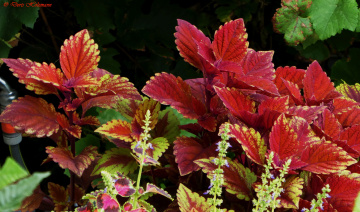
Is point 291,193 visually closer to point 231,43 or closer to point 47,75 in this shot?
point 231,43

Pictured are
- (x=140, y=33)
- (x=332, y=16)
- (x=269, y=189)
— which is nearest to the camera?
(x=269, y=189)

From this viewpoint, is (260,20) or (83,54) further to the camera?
(260,20)

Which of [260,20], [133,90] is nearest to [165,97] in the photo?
[133,90]

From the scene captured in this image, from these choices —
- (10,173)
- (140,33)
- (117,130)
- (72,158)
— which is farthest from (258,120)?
(140,33)

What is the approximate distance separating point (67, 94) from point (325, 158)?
51cm

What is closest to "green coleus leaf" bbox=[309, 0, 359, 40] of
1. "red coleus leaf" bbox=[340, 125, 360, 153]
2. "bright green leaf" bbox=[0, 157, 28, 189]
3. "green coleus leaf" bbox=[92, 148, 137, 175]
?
"red coleus leaf" bbox=[340, 125, 360, 153]

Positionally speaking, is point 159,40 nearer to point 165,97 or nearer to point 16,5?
point 16,5

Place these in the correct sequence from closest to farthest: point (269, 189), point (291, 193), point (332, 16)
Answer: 1. point (269, 189)
2. point (291, 193)
3. point (332, 16)

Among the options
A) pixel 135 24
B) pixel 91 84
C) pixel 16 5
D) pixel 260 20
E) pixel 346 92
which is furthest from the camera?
pixel 260 20

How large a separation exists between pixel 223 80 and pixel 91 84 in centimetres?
26

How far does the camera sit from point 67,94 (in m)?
0.91

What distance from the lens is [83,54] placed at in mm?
928

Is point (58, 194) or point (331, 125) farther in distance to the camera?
point (58, 194)

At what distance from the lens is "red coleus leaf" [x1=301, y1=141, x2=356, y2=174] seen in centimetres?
78
